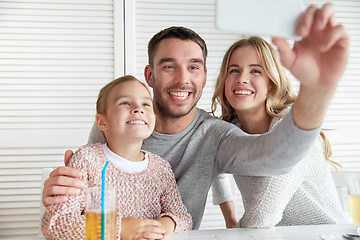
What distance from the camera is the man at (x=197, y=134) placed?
1117mm

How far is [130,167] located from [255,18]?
0.87 meters

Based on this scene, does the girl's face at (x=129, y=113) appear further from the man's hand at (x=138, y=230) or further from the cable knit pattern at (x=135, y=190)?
the man's hand at (x=138, y=230)

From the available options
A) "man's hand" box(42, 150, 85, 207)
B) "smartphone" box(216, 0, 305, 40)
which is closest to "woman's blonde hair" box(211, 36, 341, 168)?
"man's hand" box(42, 150, 85, 207)

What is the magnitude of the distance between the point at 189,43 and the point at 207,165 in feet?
1.75

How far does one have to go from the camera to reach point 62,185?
130cm

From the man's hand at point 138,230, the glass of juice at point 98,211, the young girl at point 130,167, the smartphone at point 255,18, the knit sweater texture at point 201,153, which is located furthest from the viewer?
the knit sweater texture at point 201,153

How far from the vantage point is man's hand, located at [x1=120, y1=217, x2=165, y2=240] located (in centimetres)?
127

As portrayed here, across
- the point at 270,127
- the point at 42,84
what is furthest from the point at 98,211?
the point at 42,84

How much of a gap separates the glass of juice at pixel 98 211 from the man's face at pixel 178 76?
748 millimetres

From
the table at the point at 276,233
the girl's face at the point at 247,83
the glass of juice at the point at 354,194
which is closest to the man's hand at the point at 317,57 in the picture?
the glass of juice at the point at 354,194

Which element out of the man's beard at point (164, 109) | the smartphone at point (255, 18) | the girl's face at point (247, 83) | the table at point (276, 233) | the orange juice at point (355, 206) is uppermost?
the smartphone at point (255, 18)

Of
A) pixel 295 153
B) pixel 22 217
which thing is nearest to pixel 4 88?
pixel 22 217

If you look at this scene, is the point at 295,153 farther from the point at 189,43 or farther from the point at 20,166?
the point at 20,166

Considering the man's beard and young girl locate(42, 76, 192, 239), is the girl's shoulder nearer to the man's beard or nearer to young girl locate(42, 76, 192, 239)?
young girl locate(42, 76, 192, 239)
